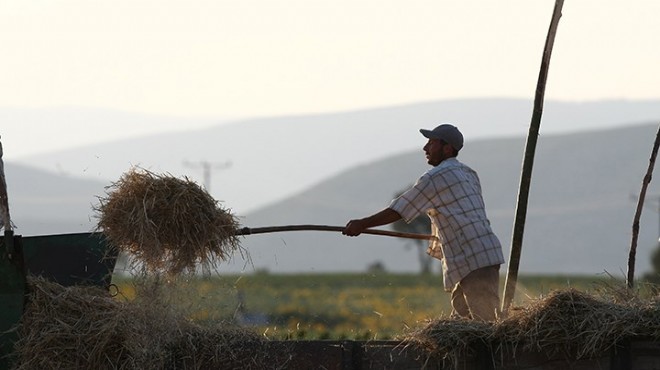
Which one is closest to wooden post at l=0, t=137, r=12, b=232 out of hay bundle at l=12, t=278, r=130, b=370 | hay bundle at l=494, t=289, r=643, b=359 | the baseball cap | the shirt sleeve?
hay bundle at l=12, t=278, r=130, b=370

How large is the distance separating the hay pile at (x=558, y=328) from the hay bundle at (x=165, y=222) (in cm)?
174

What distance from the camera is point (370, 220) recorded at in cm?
755

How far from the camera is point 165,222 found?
7.29m

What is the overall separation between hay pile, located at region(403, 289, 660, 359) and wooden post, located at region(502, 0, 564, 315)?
→ 2084 millimetres

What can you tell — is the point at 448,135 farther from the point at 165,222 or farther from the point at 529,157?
the point at 165,222

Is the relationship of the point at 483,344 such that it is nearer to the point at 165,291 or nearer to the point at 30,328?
the point at 165,291

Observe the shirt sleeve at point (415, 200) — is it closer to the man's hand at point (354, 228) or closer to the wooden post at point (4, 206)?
the man's hand at point (354, 228)

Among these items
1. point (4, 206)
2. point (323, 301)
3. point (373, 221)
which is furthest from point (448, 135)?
point (323, 301)

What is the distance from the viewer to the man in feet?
24.4

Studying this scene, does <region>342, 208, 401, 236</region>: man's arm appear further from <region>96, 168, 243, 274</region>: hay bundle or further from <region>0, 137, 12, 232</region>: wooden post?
<region>0, 137, 12, 232</region>: wooden post

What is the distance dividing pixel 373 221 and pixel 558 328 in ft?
6.31

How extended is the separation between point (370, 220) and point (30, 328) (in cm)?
196

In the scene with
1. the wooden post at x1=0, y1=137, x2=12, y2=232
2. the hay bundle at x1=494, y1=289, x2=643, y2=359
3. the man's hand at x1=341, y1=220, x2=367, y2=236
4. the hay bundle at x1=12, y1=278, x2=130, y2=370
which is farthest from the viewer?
the man's hand at x1=341, y1=220, x2=367, y2=236

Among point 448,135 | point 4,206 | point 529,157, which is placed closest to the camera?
point 4,206
